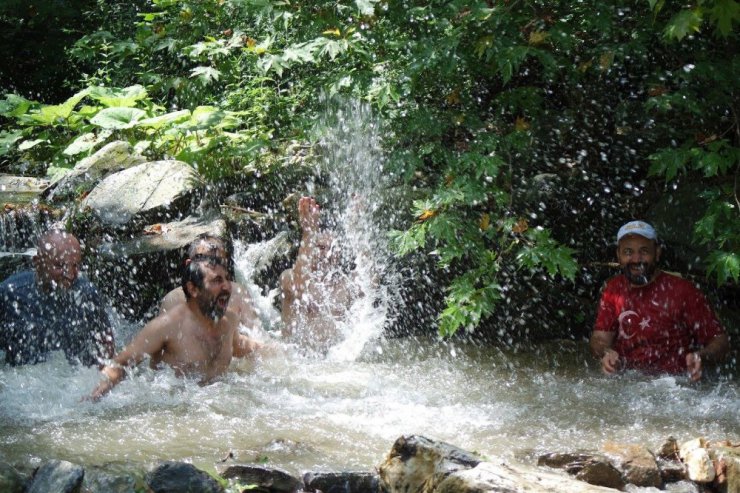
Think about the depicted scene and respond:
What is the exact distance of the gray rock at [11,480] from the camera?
360 cm

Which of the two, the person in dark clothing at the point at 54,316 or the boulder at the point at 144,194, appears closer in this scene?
the person in dark clothing at the point at 54,316

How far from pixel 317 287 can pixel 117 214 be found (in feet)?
7.28

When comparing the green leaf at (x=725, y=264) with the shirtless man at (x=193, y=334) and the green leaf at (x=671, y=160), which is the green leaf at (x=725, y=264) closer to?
the green leaf at (x=671, y=160)

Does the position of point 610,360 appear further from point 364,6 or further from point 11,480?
point 11,480

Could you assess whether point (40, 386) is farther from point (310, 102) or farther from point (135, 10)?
point (135, 10)

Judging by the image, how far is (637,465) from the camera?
4195mm

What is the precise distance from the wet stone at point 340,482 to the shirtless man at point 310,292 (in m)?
2.83

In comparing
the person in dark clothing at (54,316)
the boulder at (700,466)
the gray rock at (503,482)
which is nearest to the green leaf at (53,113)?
the person in dark clothing at (54,316)

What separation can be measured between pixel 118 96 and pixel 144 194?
8.86 ft

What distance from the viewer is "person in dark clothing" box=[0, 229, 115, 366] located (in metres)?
6.10

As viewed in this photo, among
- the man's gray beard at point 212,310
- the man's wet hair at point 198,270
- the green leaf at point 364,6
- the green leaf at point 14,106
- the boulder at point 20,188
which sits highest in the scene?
the green leaf at point 364,6

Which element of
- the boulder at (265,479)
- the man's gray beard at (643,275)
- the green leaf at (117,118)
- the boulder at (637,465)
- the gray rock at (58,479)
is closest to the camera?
the gray rock at (58,479)

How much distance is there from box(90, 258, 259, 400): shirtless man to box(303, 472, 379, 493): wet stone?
1.80m

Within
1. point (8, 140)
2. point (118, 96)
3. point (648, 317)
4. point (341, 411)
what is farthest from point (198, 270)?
point (8, 140)
